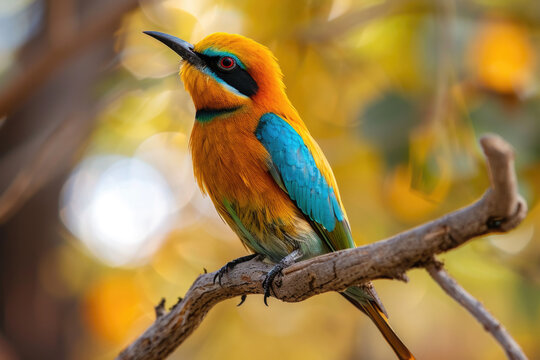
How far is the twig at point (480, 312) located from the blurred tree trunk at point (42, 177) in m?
3.98

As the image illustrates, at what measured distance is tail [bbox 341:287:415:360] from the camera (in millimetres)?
2926

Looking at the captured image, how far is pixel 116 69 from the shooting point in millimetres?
5828

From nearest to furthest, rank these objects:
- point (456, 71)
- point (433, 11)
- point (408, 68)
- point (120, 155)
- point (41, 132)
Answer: point (456, 71) < point (433, 11) < point (408, 68) < point (41, 132) < point (120, 155)

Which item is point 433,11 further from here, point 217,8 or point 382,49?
point 217,8

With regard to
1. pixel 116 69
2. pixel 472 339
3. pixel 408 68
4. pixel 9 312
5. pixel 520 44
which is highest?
pixel 116 69

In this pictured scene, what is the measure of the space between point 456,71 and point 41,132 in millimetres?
3891

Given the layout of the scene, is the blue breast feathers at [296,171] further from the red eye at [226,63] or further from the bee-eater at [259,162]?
the red eye at [226,63]

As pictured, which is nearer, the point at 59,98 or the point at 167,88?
the point at 167,88

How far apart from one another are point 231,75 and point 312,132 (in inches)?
90.6

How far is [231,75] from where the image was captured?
3.31 meters

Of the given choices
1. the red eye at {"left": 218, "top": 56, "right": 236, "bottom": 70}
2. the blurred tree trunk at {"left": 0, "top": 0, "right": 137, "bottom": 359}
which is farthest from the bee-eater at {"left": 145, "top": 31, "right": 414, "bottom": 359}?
the blurred tree trunk at {"left": 0, "top": 0, "right": 137, "bottom": 359}

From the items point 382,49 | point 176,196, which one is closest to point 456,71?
point 382,49

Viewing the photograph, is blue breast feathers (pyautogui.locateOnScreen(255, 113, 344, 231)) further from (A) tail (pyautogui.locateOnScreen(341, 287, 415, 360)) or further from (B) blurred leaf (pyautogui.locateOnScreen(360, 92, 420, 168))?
(B) blurred leaf (pyautogui.locateOnScreen(360, 92, 420, 168))

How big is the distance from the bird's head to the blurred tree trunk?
2.30 m
